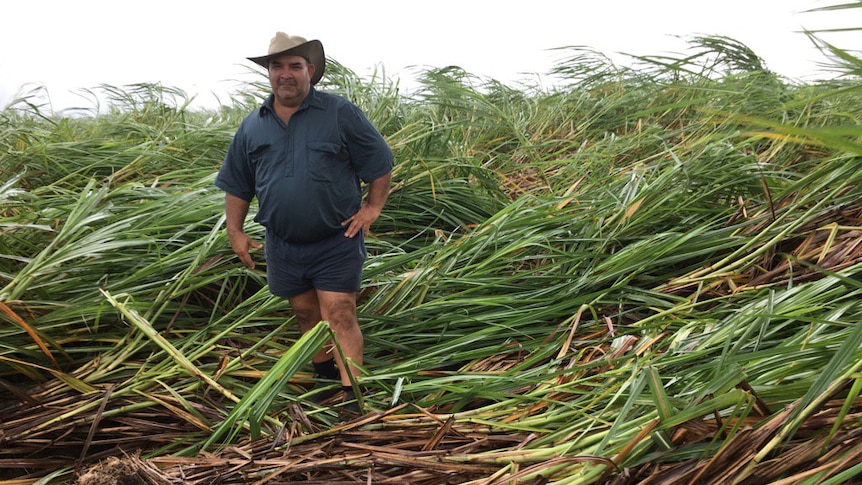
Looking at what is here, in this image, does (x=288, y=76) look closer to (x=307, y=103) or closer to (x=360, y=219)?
(x=307, y=103)

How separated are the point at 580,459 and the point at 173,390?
1397 mm

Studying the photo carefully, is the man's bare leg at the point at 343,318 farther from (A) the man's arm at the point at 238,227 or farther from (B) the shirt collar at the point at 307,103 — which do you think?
(B) the shirt collar at the point at 307,103

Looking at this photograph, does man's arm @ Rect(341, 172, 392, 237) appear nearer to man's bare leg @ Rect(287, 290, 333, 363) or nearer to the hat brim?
man's bare leg @ Rect(287, 290, 333, 363)

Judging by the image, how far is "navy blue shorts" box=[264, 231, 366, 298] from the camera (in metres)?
2.41

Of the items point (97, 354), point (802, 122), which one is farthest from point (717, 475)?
point (802, 122)

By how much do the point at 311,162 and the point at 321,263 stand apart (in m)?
0.37

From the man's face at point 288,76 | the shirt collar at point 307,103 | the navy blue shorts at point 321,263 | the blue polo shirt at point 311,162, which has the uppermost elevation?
the man's face at point 288,76

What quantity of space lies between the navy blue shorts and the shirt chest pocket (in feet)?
0.76

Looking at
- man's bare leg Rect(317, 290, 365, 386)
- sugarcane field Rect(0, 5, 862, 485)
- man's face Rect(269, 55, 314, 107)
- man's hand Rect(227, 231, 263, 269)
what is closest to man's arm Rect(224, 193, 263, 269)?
man's hand Rect(227, 231, 263, 269)

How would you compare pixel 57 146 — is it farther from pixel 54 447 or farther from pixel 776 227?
pixel 776 227

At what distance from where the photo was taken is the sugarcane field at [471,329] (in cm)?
140

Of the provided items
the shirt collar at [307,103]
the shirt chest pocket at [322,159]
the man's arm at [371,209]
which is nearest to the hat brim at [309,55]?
the shirt collar at [307,103]

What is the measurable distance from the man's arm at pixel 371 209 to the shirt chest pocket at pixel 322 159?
167 millimetres

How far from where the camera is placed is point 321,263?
2.43m
